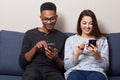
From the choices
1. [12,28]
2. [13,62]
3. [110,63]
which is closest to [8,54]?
[13,62]

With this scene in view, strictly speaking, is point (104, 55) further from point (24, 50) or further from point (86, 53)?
Result: point (24, 50)

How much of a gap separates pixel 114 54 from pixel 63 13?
0.63m

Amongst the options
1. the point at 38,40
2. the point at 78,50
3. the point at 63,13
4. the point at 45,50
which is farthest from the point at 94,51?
the point at 63,13

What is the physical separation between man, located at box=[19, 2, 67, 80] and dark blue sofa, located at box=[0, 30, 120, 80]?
10 cm

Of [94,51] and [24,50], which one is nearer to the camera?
[94,51]

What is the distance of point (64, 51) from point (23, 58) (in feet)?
1.20

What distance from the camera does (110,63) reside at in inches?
91.3

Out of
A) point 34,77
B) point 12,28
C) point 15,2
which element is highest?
point 15,2

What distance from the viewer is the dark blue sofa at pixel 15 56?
231 cm

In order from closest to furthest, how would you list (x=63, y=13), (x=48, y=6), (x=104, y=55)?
(x=104, y=55) < (x=48, y=6) < (x=63, y=13)

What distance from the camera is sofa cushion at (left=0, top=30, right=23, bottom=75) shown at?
2.33 m

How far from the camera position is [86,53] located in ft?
7.34

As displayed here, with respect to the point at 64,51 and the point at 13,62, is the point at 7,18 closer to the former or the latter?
the point at 13,62

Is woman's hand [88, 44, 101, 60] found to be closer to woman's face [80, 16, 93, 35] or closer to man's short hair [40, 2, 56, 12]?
woman's face [80, 16, 93, 35]
